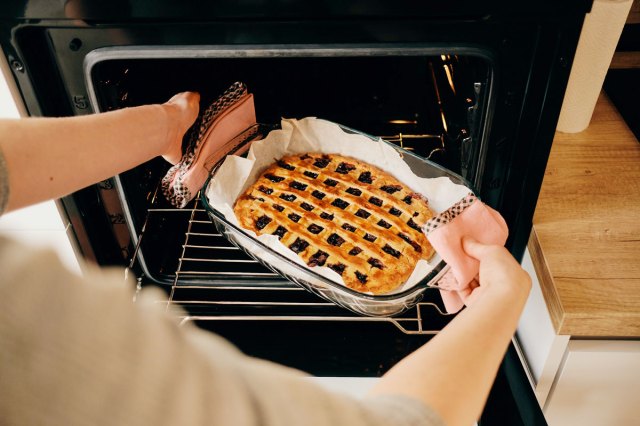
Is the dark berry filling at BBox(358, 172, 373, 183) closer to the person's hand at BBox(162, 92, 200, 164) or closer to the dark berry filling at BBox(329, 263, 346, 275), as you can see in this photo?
the dark berry filling at BBox(329, 263, 346, 275)

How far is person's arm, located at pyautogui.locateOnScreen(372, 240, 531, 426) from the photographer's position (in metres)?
0.58

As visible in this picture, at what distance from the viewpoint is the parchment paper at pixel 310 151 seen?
40.4 inches

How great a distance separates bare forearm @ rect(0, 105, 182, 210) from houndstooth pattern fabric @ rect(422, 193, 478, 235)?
0.46 meters

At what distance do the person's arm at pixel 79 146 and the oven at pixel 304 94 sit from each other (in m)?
0.08

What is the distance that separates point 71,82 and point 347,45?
0.43 metres

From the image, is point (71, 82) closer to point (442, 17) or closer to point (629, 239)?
point (442, 17)

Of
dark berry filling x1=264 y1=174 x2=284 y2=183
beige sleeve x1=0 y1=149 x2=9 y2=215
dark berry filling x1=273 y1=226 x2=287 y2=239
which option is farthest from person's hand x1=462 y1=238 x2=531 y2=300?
beige sleeve x1=0 y1=149 x2=9 y2=215

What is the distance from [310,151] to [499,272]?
1.96 feet

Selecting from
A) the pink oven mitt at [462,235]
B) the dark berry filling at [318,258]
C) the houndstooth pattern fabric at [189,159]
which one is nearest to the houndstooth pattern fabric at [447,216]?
the pink oven mitt at [462,235]

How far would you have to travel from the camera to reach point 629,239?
3.18ft

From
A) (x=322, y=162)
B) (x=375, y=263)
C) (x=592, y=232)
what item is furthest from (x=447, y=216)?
(x=322, y=162)

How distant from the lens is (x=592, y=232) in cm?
98

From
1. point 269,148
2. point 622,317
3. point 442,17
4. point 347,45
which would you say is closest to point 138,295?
point 269,148

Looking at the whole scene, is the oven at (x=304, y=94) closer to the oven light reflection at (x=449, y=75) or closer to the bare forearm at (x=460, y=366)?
the oven light reflection at (x=449, y=75)
